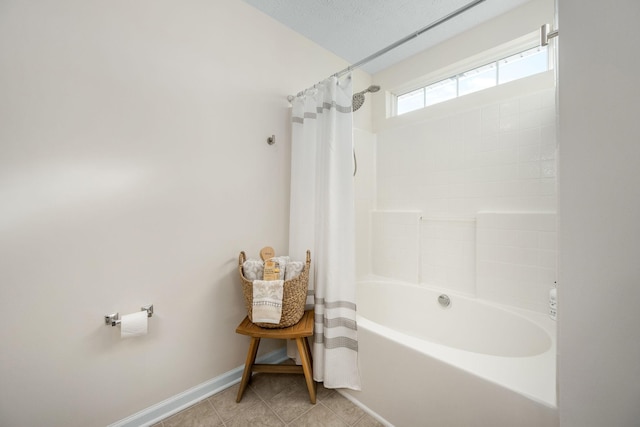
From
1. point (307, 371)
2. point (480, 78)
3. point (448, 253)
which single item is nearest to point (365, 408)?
point (307, 371)

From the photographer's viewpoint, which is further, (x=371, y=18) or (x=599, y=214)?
(x=371, y=18)

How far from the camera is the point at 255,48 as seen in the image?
1.68 meters

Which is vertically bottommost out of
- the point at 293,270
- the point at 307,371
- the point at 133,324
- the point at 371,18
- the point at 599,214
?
the point at 307,371

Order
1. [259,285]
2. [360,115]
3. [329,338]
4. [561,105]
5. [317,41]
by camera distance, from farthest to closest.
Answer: [360,115]
[317,41]
[329,338]
[259,285]
[561,105]

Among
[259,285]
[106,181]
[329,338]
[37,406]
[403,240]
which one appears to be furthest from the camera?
[403,240]

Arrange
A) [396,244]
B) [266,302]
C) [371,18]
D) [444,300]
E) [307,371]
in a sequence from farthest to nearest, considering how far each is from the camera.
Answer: [396,244], [444,300], [371,18], [307,371], [266,302]

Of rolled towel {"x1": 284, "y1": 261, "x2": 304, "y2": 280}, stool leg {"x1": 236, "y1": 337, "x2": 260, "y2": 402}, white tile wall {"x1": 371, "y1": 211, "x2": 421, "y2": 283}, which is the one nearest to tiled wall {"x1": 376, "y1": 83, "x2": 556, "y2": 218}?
white tile wall {"x1": 371, "y1": 211, "x2": 421, "y2": 283}

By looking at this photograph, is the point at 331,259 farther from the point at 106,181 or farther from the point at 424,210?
the point at 106,181

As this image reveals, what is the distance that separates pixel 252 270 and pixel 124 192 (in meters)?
0.77

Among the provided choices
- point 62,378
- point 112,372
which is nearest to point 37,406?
point 62,378

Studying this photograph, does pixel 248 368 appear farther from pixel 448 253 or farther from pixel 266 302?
pixel 448 253

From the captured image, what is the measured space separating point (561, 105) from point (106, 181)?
165cm

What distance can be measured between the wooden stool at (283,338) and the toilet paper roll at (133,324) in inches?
17.9

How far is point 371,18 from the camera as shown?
173cm
